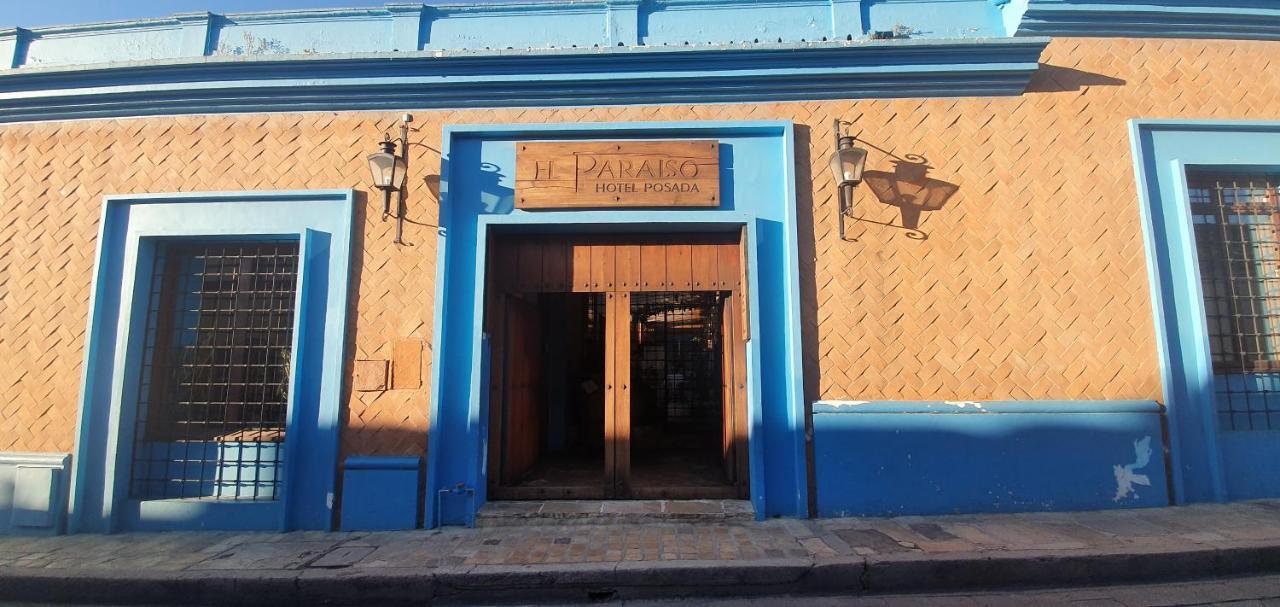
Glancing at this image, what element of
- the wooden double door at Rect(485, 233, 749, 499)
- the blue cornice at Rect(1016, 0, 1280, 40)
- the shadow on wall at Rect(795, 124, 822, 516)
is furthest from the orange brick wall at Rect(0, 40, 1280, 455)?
the wooden double door at Rect(485, 233, 749, 499)

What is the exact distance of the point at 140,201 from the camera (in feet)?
17.6

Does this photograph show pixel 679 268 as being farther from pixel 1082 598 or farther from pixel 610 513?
pixel 1082 598

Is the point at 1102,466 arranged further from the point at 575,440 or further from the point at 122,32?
the point at 122,32

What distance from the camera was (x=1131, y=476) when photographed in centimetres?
487

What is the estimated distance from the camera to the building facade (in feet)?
16.3

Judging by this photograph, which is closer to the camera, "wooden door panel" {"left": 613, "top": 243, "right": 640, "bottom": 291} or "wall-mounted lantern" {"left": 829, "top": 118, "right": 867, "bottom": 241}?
"wall-mounted lantern" {"left": 829, "top": 118, "right": 867, "bottom": 241}

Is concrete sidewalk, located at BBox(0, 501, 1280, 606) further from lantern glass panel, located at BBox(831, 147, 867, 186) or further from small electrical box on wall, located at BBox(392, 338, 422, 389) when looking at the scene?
lantern glass panel, located at BBox(831, 147, 867, 186)

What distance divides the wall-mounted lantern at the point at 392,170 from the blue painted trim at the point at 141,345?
1.26 feet

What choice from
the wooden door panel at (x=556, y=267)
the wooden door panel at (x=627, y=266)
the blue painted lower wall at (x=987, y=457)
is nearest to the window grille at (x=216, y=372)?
the wooden door panel at (x=556, y=267)

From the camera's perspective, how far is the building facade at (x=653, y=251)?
16.3ft

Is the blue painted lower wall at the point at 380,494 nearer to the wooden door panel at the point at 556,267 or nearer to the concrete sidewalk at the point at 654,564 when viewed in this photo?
the concrete sidewalk at the point at 654,564

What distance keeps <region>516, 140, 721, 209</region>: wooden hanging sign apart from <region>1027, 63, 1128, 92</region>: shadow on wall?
3.25 m

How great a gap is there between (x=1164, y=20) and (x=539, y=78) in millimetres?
6201

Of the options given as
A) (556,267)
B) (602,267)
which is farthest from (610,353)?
(556,267)
